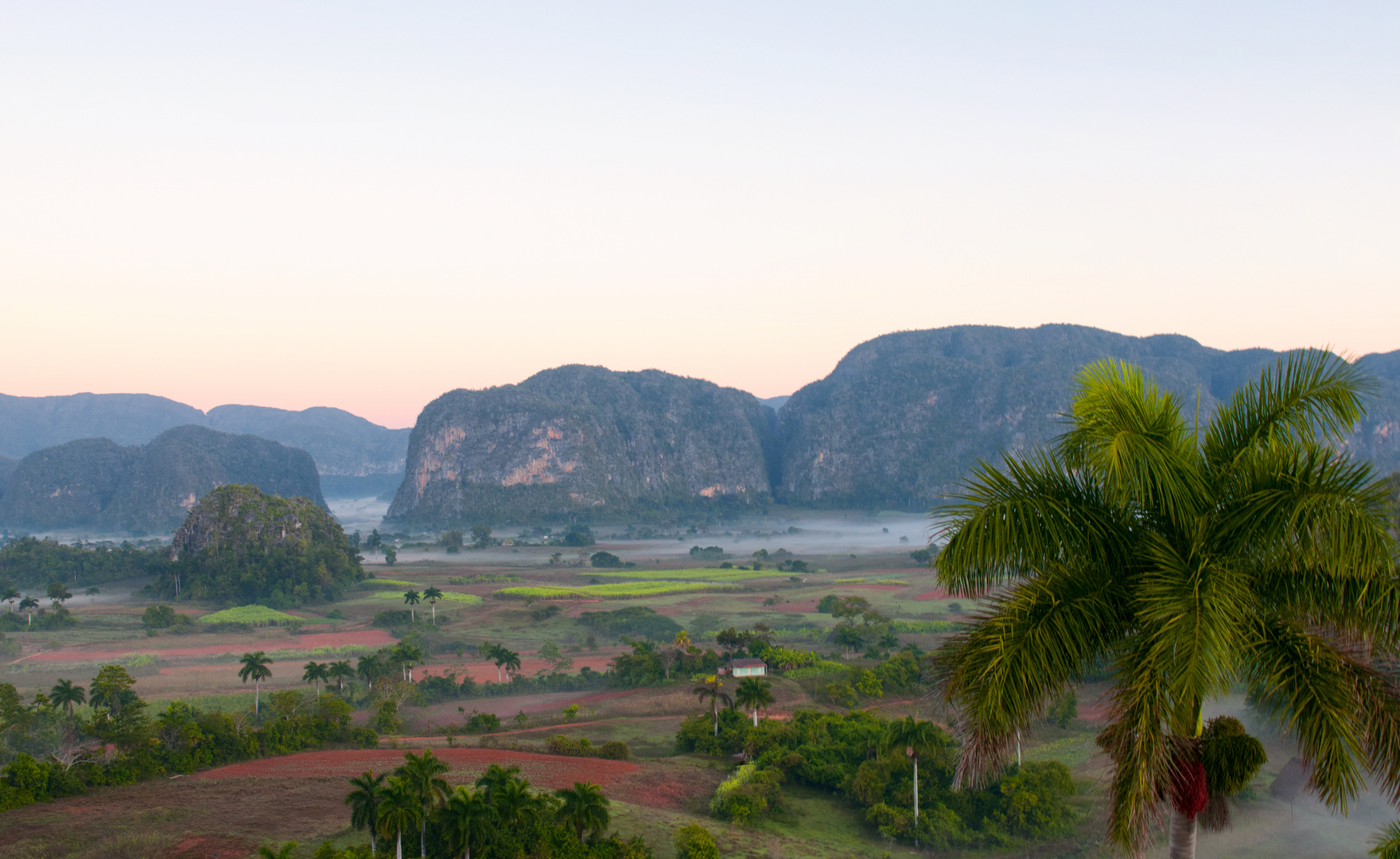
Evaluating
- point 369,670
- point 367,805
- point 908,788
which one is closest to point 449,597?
point 369,670

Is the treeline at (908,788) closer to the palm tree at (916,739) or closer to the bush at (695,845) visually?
the palm tree at (916,739)

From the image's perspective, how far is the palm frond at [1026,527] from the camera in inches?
241

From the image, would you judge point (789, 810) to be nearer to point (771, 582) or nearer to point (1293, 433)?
point (1293, 433)

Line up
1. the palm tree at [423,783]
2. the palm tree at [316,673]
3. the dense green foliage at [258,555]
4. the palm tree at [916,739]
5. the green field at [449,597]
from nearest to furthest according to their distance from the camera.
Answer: the palm tree at [423,783], the palm tree at [916,739], the palm tree at [316,673], the green field at [449,597], the dense green foliage at [258,555]

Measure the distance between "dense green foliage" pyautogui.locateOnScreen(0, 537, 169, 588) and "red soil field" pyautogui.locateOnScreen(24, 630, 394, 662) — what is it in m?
37.7

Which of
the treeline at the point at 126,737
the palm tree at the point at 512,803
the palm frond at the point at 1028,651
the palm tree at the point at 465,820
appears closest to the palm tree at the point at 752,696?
the palm tree at the point at 512,803

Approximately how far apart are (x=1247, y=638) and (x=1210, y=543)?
64 centimetres

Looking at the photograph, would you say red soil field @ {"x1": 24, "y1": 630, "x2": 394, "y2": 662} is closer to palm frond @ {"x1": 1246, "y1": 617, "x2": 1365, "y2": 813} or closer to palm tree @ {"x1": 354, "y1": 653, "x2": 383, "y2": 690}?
palm tree @ {"x1": 354, "y1": 653, "x2": 383, "y2": 690}

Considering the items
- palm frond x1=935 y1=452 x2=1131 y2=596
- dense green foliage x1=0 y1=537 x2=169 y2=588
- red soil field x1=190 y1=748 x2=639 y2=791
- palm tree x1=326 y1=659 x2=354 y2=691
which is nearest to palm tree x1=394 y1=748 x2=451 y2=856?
red soil field x1=190 y1=748 x2=639 y2=791

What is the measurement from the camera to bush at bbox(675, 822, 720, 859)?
81.2 feet

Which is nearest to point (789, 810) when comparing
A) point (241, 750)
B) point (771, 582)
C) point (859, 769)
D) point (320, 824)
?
point (859, 769)

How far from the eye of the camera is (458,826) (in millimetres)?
22969

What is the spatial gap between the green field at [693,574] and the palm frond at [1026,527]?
9524 cm

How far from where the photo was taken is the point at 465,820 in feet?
75.3
